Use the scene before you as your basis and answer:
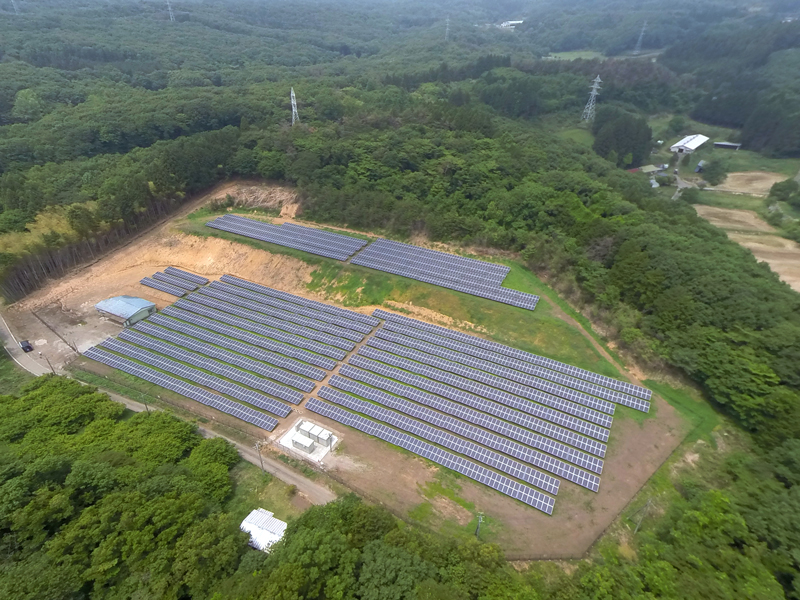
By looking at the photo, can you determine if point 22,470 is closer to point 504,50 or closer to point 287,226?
point 287,226

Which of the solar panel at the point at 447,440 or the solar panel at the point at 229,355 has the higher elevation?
the solar panel at the point at 447,440

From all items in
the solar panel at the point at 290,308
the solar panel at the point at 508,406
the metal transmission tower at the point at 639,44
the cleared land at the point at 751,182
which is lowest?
the solar panel at the point at 290,308

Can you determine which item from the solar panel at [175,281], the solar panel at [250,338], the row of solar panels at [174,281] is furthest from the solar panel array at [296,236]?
the solar panel at [250,338]

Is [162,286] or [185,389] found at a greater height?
[162,286]

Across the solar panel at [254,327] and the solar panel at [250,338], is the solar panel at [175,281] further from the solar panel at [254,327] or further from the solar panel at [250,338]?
the solar panel at [250,338]

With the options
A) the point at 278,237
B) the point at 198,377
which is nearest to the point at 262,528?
the point at 198,377

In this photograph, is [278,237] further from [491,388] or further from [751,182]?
[751,182]
